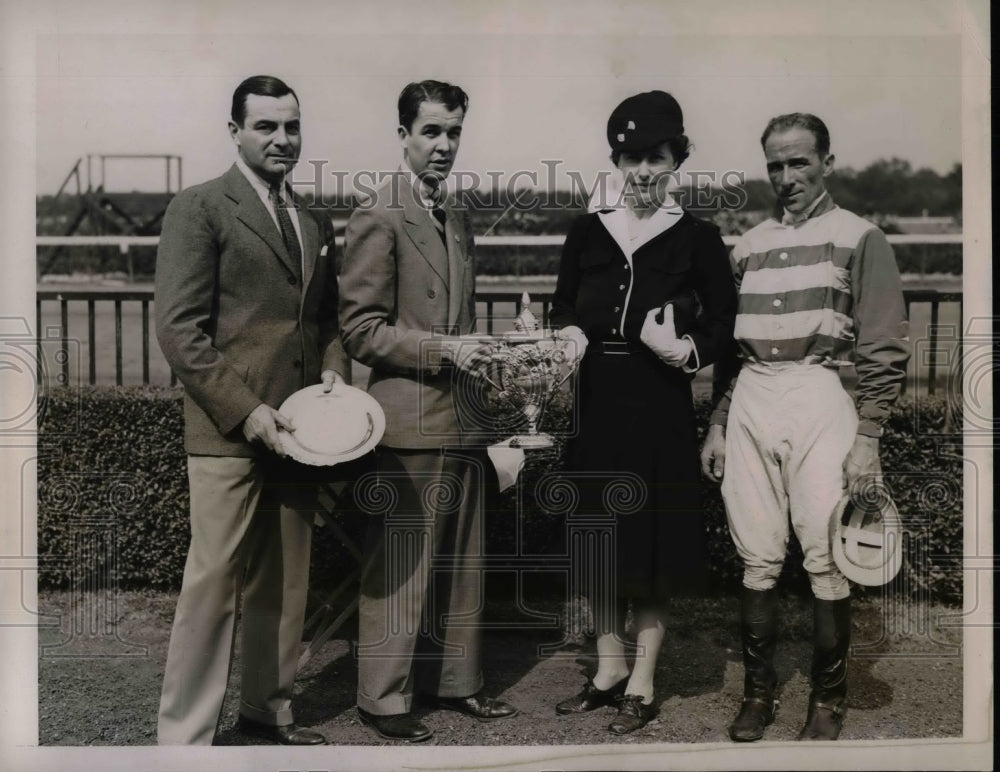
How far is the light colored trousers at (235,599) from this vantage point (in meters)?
3.49

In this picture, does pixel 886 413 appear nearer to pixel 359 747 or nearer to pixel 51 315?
pixel 359 747

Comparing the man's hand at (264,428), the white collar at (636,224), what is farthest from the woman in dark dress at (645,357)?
the man's hand at (264,428)

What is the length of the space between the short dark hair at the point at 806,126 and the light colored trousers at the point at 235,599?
2160 mm

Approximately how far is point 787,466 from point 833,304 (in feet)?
1.94

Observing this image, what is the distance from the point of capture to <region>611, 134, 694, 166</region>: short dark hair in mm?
3740

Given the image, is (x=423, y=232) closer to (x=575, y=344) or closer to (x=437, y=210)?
(x=437, y=210)

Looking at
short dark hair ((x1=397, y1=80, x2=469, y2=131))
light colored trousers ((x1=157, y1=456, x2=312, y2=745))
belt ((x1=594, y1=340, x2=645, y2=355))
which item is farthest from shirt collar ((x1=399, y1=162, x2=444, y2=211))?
light colored trousers ((x1=157, y1=456, x2=312, y2=745))

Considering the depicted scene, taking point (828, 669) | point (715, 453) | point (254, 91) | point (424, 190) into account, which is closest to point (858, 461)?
point (715, 453)

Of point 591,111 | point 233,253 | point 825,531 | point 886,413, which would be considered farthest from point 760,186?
point 233,253

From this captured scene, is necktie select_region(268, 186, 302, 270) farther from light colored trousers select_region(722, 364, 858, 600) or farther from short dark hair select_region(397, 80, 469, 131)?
light colored trousers select_region(722, 364, 858, 600)

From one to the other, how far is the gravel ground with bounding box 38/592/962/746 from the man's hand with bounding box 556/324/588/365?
1292 millimetres

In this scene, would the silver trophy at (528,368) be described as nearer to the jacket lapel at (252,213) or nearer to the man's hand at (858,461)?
the jacket lapel at (252,213)

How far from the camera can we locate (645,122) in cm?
372

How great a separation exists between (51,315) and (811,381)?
2886 millimetres
